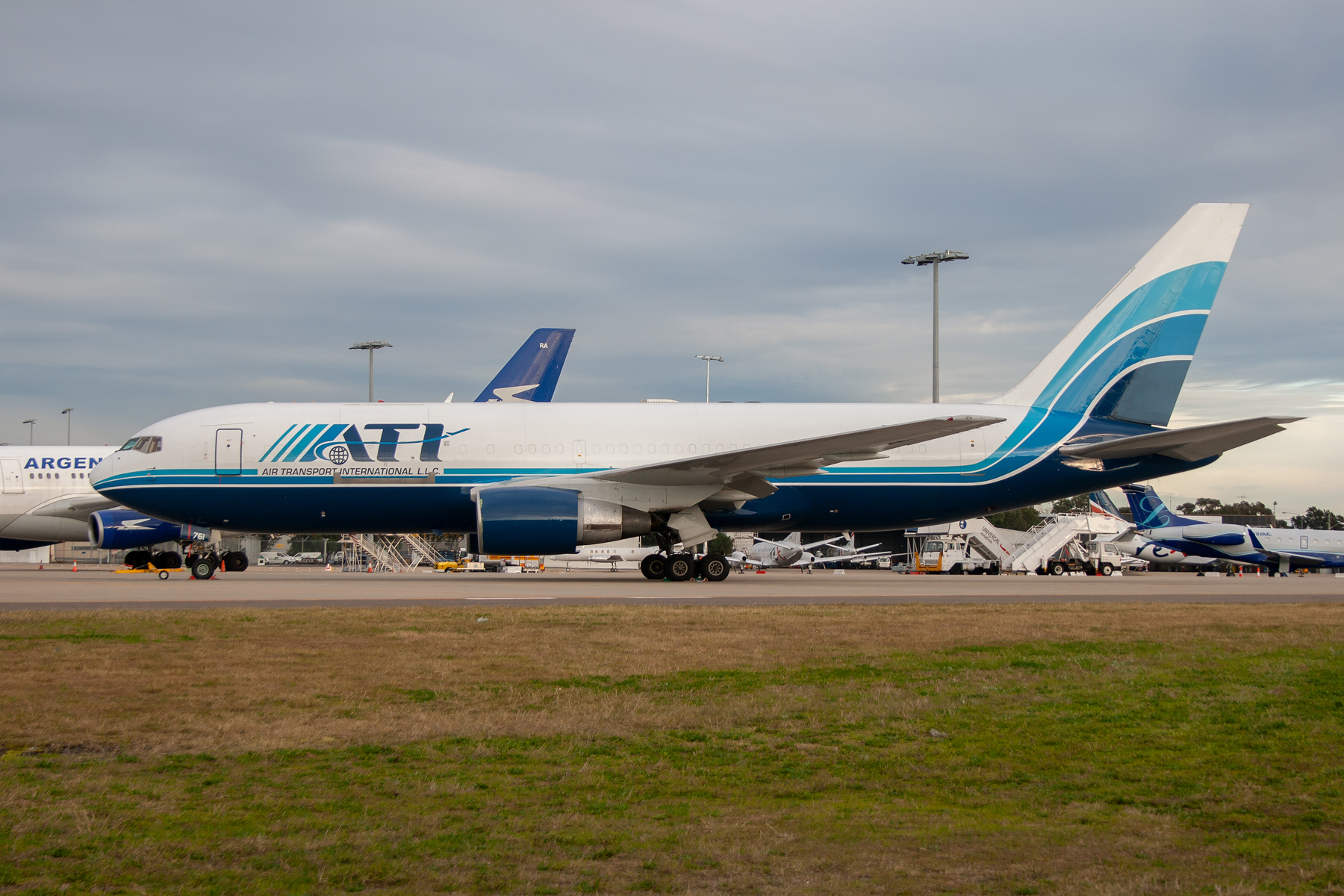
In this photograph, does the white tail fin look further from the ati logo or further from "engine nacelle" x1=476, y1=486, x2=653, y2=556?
the ati logo

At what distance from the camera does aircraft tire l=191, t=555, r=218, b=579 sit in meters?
23.1

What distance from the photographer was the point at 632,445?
22688mm

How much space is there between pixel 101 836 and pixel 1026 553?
47975 millimetres

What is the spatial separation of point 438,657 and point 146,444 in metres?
16.2

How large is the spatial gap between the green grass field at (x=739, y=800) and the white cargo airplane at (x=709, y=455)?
13469 millimetres

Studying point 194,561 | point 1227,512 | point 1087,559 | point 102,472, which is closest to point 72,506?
point 102,472

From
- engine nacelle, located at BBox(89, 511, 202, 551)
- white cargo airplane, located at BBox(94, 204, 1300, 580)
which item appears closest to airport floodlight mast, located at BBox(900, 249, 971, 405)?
white cargo airplane, located at BBox(94, 204, 1300, 580)

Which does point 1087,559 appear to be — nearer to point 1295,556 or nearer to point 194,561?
point 1295,556

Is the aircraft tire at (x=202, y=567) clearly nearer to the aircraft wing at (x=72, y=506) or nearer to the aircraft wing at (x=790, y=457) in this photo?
the aircraft wing at (x=790, y=457)

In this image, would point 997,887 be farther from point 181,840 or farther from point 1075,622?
point 1075,622

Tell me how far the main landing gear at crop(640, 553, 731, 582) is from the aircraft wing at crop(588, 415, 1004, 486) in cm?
214

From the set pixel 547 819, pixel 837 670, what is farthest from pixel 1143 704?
pixel 547 819

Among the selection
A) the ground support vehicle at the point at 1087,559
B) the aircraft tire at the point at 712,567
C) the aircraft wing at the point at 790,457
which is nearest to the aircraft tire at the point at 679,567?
the aircraft tire at the point at 712,567

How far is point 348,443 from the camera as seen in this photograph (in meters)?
22.2
